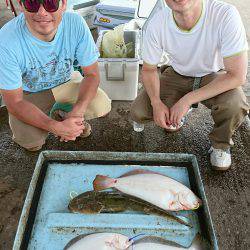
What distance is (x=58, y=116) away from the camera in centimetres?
243

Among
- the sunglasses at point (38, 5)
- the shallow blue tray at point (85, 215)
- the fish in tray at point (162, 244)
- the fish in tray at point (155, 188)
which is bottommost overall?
the shallow blue tray at point (85, 215)

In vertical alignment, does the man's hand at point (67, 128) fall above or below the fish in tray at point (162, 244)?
above

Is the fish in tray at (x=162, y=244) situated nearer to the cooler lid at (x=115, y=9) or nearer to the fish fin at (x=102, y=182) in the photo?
the fish fin at (x=102, y=182)

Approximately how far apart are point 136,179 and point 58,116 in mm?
1023

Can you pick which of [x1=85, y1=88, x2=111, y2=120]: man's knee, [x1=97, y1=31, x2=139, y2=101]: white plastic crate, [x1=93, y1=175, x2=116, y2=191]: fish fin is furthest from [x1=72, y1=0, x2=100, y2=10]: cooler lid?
[x1=93, y1=175, x2=116, y2=191]: fish fin

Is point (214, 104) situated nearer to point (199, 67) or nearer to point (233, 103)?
point (233, 103)

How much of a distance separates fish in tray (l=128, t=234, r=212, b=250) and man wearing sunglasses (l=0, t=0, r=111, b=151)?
0.80 meters

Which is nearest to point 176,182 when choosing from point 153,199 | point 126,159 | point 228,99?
point 153,199

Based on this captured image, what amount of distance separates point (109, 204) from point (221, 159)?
3.29 ft

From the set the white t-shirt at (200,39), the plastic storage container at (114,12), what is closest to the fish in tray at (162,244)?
the white t-shirt at (200,39)

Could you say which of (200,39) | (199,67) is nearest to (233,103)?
(199,67)

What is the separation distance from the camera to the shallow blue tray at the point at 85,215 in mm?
1475

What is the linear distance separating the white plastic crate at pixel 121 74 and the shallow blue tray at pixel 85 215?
1.05m

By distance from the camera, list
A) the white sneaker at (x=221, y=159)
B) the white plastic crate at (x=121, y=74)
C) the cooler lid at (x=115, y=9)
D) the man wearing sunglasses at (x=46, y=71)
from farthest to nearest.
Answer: the cooler lid at (x=115, y=9) → the white plastic crate at (x=121, y=74) → the white sneaker at (x=221, y=159) → the man wearing sunglasses at (x=46, y=71)
